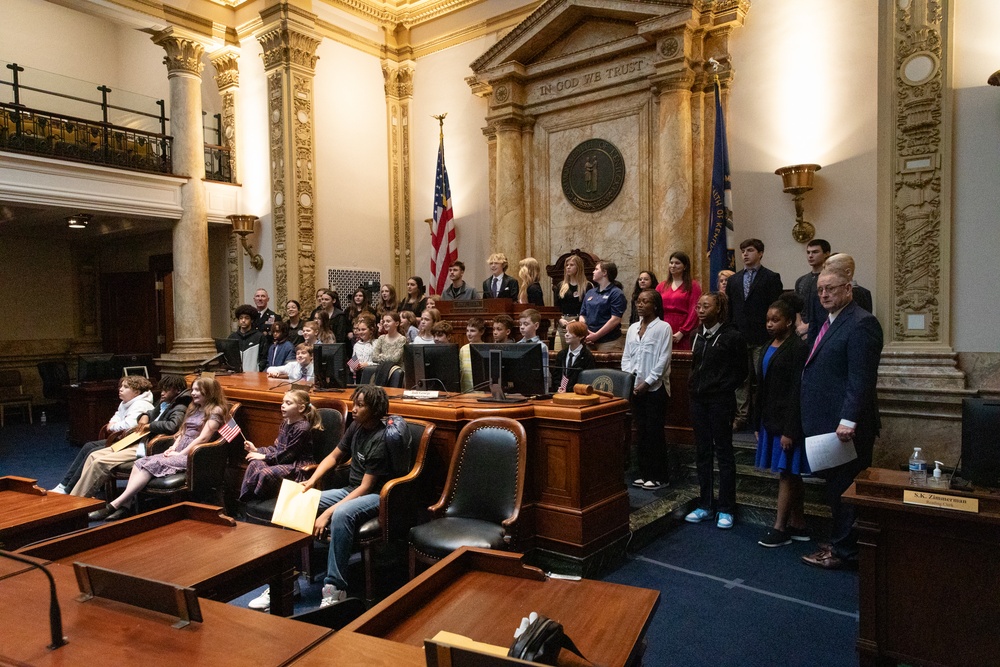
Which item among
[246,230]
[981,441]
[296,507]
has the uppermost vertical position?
[246,230]

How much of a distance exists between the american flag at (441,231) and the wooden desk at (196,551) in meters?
6.57

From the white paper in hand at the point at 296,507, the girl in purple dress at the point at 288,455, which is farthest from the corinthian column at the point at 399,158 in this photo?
the white paper in hand at the point at 296,507

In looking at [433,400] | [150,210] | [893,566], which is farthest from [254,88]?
[893,566]

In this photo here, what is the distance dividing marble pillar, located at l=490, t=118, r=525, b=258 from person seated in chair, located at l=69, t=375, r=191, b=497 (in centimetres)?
461

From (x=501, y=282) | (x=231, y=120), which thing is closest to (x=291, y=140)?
(x=231, y=120)

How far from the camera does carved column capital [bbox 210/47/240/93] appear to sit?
32.8ft

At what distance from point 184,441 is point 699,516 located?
3.86m

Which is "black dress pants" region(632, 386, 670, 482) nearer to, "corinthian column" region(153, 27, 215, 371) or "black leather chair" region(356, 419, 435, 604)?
"black leather chair" region(356, 419, 435, 604)

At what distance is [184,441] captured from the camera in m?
4.85

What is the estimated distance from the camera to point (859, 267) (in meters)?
6.32

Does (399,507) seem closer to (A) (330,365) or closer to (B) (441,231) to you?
(A) (330,365)

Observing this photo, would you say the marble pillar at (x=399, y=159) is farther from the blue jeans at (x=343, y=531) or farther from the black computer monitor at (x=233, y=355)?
the blue jeans at (x=343, y=531)

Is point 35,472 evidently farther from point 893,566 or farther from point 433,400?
point 893,566

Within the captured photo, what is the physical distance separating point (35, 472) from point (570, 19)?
8.01 m
